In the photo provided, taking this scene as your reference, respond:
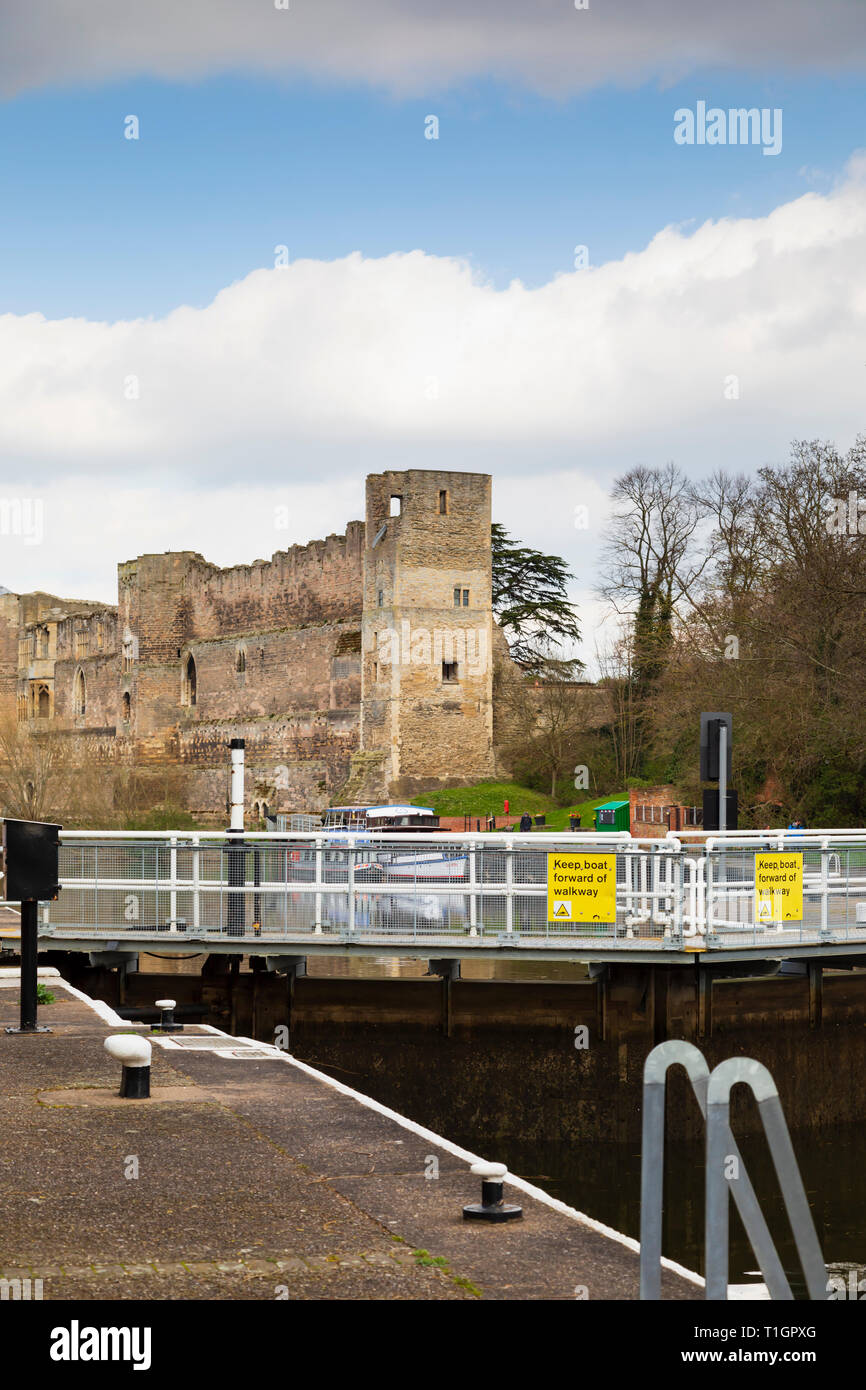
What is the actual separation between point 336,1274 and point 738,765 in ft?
118

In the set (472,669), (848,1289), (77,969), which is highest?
(472,669)

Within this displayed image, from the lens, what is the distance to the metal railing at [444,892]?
56.5ft

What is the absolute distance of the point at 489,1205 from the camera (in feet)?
26.4

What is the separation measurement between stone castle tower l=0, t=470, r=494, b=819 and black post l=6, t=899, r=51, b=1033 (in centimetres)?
4575

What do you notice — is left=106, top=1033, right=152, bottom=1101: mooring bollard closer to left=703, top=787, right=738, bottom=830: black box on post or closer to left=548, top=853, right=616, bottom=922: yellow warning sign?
left=548, top=853, right=616, bottom=922: yellow warning sign

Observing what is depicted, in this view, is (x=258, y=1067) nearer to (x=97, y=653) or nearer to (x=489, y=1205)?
(x=489, y=1205)

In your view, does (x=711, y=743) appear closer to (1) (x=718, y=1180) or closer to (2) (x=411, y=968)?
(2) (x=411, y=968)

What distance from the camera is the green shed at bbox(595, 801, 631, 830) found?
47.2 metres

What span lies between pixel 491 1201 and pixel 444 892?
31.1 ft

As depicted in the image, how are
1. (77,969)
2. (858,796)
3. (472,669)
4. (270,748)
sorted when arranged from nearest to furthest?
1. (77,969)
2. (858,796)
3. (472,669)
4. (270,748)

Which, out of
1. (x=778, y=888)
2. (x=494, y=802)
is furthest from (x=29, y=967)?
(x=494, y=802)

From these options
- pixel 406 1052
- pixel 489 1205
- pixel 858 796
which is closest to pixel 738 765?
pixel 858 796

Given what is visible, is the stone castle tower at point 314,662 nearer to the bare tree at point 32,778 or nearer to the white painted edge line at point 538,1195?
the bare tree at point 32,778

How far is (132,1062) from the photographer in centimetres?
1045
